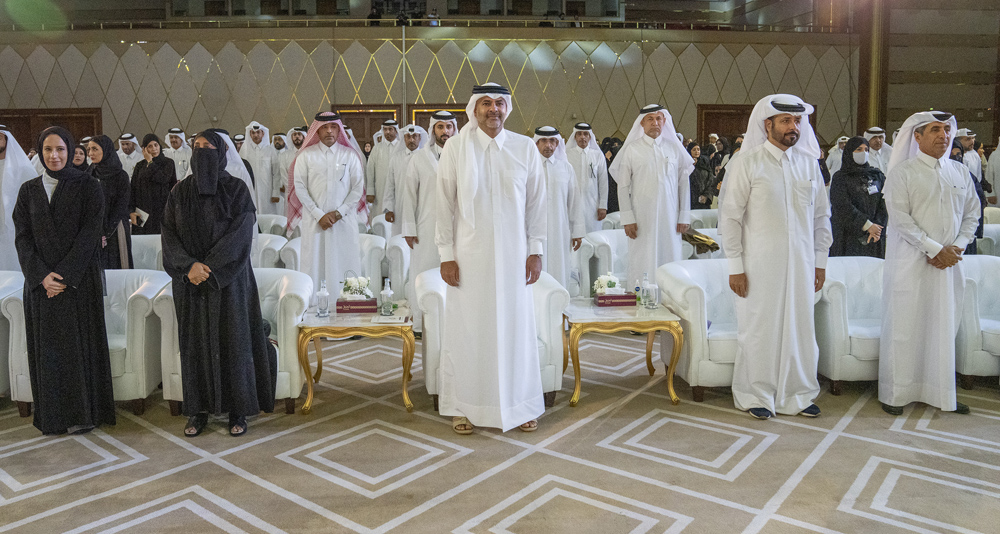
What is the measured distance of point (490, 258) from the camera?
3.32 meters

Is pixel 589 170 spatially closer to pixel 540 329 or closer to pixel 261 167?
pixel 540 329

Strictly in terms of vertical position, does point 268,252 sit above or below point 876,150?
below

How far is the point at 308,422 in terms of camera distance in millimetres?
3625

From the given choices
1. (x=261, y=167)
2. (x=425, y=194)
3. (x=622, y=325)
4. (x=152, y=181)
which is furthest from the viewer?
(x=261, y=167)

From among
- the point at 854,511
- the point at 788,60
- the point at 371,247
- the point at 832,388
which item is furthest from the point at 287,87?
the point at 854,511

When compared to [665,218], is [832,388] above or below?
below

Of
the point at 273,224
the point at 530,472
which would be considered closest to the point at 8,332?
the point at 530,472

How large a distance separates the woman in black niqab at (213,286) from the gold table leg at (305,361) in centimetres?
23

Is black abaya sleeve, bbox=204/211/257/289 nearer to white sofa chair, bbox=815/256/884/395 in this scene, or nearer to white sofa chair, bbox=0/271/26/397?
white sofa chair, bbox=0/271/26/397

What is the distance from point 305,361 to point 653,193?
107 inches

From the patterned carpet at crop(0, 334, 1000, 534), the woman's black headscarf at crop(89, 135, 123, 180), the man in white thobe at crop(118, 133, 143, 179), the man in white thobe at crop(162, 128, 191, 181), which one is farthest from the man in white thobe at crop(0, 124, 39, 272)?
the man in white thobe at crop(162, 128, 191, 181)

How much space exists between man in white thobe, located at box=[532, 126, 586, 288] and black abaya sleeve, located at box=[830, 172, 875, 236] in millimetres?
1768

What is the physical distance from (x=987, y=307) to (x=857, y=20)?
31.6ft

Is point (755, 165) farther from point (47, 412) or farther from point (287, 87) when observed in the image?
point (287, 87)
